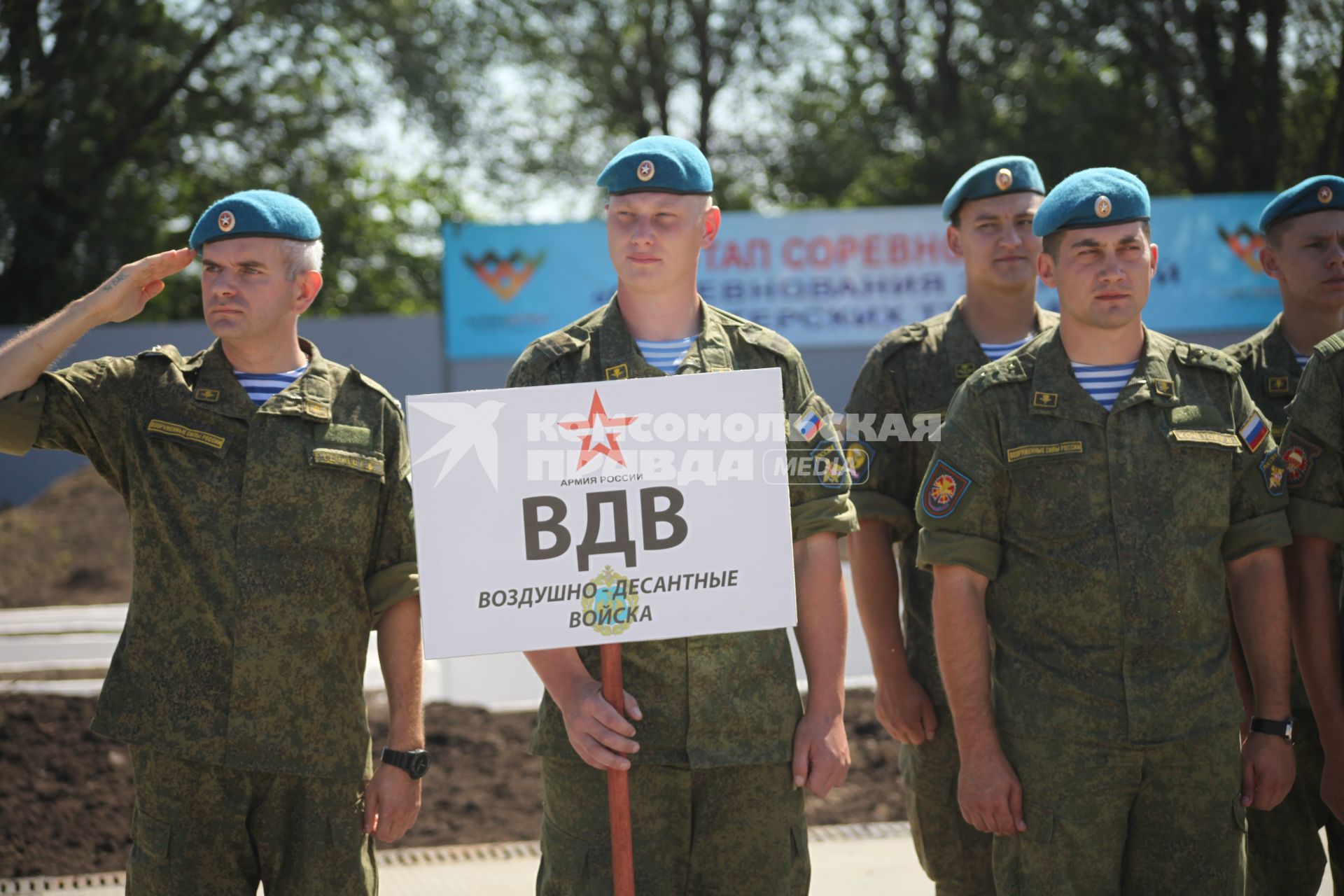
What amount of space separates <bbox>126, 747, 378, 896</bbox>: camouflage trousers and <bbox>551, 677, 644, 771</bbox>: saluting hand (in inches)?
26.2

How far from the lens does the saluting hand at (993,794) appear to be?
304 cm

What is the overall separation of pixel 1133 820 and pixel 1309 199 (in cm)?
206

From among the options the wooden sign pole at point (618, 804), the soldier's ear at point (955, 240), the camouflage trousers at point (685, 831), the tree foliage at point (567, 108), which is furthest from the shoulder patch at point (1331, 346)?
the tree foliage at point (567, 108)

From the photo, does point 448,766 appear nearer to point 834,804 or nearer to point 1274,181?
point 834,804

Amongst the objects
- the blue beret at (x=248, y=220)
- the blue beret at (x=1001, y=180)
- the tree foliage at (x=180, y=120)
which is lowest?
the blue beret at (x=248, y=220)

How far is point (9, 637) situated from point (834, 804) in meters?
4.91

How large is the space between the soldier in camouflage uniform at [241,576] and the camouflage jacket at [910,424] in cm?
148

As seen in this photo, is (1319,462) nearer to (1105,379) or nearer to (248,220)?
(1105,379)

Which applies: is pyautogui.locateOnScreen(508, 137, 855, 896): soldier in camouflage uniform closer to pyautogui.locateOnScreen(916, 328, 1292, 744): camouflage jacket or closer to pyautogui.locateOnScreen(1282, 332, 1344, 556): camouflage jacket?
pyautogui.locateOnScreen(916, 328, 1292, 744): camouflage jacket

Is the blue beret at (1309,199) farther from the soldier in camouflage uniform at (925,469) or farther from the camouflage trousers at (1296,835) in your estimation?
the camouflage trousers at (1296,835)

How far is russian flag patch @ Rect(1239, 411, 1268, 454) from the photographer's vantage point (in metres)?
3.20

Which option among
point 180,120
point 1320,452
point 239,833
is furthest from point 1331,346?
point 180,120

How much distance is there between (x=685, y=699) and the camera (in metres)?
2.98

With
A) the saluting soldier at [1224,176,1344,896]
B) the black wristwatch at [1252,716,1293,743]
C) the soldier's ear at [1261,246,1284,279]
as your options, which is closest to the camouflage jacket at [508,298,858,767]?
the black wristwatch at [1252,716,1293,743]
